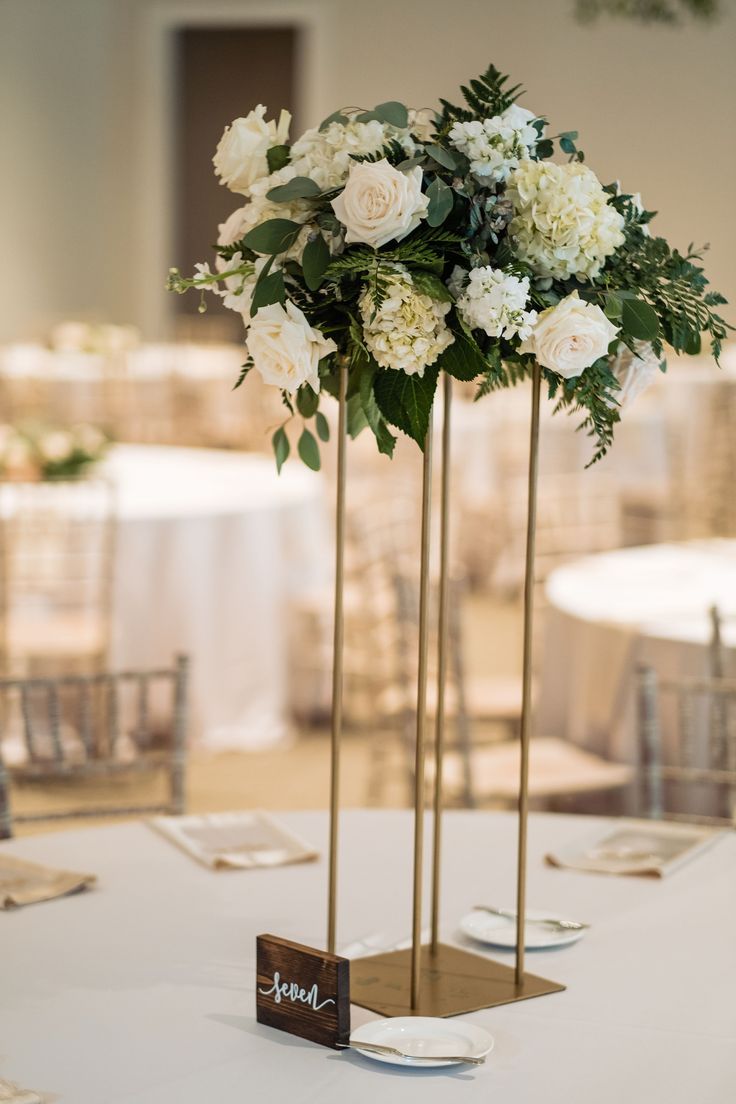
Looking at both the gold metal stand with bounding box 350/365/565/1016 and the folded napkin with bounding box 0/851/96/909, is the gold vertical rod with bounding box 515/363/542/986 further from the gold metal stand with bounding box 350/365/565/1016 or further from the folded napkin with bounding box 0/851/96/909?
the folded napkin with bounding box 0/851/96/909

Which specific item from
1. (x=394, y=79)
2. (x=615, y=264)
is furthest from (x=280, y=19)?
(x=615, y=264)

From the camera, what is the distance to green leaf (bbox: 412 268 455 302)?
145 centimetres

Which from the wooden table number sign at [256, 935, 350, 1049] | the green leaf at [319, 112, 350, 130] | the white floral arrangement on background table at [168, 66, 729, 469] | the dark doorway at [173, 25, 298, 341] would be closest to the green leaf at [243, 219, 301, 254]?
the white floral arrangement on background table at [168, 66, 729, 469]

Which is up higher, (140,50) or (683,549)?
(140,50)

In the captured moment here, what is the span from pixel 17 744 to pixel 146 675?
6.73 ft

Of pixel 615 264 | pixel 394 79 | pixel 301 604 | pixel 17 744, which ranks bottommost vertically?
pixel 17 744

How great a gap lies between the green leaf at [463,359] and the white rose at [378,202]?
0.13 meters

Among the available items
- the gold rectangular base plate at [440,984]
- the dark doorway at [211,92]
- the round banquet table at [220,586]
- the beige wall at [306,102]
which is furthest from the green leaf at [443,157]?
the dark doorway at [211,92]

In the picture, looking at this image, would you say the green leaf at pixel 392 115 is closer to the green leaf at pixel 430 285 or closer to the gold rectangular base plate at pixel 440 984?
the green leaf at pixel 430 285

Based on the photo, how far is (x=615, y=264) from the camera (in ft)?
5.13

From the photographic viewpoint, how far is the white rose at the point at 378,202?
1.41 meters

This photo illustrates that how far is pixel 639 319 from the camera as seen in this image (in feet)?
4.99

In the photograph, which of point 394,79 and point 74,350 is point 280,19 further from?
point 74,350

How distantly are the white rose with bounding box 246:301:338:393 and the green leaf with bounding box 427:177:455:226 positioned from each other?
Answer: 16cm
